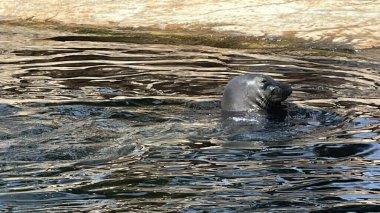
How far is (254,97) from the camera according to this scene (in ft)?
24.9

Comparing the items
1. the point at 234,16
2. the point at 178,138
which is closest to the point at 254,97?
the point at 178,138

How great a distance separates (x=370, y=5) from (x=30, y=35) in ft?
18.1

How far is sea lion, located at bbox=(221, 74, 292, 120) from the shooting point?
7.49 metres

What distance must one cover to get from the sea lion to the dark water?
0.64 ft

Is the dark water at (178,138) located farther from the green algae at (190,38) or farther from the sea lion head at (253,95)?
the green algae at (190,38)

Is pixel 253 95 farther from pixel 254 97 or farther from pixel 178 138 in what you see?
pixel 178 138

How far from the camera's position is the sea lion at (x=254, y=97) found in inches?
295

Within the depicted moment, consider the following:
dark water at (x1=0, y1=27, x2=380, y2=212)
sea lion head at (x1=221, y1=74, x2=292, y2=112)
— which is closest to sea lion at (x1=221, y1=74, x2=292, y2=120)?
sea lion head at (x1=221, y1=74, x2=292, y2=112)

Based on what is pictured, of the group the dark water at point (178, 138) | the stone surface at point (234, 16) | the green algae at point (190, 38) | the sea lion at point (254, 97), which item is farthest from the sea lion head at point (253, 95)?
the stone surface at point (234, 16)

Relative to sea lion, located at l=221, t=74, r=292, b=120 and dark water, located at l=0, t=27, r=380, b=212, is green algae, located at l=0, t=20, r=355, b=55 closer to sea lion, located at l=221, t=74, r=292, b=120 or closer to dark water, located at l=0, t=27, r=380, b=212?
dark water, located at l=0, t=27, r=380, b=212

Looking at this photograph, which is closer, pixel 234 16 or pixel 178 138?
pixel 178 138

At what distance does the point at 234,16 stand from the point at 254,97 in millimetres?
5590

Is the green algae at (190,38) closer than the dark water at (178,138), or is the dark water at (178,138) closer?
the dark water at (178,138)

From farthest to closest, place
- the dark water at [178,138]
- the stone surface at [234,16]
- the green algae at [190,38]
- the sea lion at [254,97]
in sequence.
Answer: the stone surface at [234,16]
the green algae at [190,38]
the sea lion at [254,97]
the dark water at [178,138]
